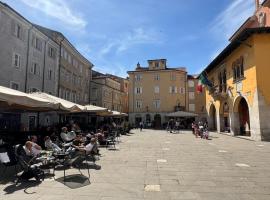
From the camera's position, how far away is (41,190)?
6.73 meters

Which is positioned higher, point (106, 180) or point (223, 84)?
point (223, 84)

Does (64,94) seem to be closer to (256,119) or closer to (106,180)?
(256,119)

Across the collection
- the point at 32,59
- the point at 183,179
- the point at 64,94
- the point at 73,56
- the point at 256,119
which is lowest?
the point at 183,179

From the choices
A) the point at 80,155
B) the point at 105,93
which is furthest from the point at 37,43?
the point at 105,93

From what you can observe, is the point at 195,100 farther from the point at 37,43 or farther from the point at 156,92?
the point at 37,43

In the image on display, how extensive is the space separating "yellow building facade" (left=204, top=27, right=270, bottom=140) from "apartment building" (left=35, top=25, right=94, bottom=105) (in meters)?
19.0

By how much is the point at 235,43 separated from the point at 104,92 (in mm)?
33543

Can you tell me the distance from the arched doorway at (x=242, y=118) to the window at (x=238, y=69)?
2.28 meters

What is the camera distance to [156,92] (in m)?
57.9

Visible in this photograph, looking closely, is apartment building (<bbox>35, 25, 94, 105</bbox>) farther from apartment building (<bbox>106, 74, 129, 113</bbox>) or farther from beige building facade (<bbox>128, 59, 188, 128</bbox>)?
apartment building (<bbox>106, 74, 129, 113</bbox>)

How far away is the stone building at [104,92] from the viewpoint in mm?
52281

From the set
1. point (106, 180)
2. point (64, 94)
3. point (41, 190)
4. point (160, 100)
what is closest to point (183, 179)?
point (106, 180)

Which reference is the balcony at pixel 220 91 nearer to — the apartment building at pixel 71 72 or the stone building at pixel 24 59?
the apartment building at pixel 71 72

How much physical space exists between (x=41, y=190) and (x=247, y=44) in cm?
2086
